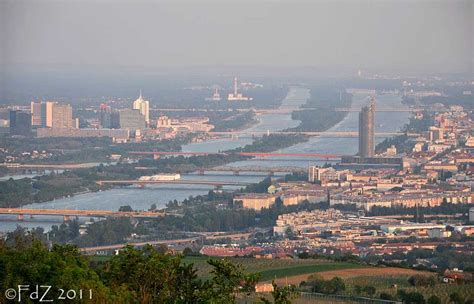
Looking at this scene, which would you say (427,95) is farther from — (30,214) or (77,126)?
(30,214)

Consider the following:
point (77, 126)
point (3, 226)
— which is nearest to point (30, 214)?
point (3, 226)

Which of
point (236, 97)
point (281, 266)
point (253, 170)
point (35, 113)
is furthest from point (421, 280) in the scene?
point (236, 97)

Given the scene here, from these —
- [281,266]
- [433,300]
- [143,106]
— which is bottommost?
[281,266]

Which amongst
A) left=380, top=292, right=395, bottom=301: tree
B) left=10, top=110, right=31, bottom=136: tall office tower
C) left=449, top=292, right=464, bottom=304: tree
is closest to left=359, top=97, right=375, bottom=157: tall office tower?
left=10, top=110, right=31, bottom=136: tall office tower

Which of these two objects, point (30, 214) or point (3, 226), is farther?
point (30, 214)

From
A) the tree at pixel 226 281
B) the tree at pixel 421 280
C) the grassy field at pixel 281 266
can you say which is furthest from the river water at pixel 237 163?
the tree at pixel 226 281

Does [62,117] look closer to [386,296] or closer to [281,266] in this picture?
[281,266]
